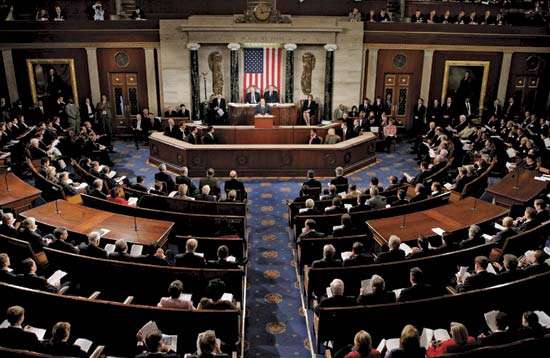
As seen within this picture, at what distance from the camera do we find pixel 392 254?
644cm

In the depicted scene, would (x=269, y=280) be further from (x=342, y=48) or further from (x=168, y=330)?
(x=342, y=48)

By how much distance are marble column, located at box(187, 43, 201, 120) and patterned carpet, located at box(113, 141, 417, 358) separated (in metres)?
3.28

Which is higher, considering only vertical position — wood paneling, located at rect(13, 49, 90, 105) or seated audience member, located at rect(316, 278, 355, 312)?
wood paneling, located at rect(13, 49, 90, 105)

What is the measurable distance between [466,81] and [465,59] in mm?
762

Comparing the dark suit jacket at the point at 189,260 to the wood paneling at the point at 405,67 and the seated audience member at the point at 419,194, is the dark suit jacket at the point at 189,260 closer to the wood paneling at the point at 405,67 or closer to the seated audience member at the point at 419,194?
the seated audience member at the point at 419,194

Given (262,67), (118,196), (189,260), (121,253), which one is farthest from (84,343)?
(262,67)

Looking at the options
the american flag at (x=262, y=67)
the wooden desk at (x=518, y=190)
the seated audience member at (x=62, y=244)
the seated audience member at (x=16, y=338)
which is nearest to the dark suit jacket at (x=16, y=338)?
the seated audience member at (x=16, y=338)

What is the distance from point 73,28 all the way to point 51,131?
4408 millimetres

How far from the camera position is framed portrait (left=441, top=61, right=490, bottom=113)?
17.0m

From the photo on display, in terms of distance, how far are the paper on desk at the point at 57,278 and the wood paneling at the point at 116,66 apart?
37.2 feet

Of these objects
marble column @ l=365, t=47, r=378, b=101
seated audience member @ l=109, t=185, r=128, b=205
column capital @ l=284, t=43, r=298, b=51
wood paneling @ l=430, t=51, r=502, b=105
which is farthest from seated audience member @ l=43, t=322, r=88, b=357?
wood paneling @ l=430, t=51, r=502, b=105

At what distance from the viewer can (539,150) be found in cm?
1247

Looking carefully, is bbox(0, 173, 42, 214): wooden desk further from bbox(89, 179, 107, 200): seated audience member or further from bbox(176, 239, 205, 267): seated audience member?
bbox(176, 239, 205, 267): seated audience member

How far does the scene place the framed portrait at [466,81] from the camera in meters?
17.0
